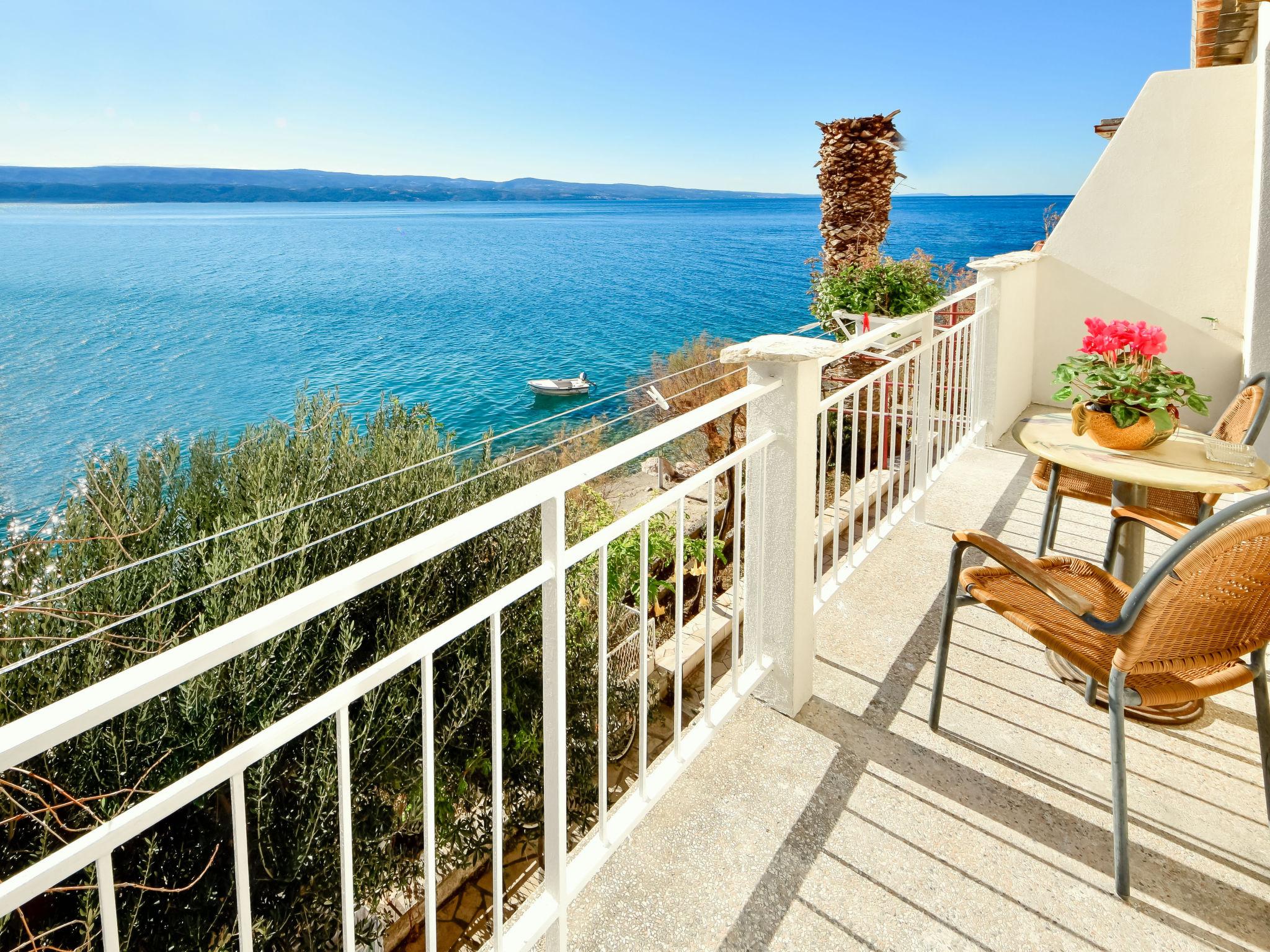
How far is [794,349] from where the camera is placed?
74.2 inches

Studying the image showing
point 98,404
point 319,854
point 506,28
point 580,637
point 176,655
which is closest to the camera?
point 176,655

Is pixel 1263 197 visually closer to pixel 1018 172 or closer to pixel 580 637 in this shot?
pixel 580 637

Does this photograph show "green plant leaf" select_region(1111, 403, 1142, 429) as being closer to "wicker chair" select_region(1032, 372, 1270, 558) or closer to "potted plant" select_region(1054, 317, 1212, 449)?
"potted plant" select_region(1054, 317, 1212, 449)

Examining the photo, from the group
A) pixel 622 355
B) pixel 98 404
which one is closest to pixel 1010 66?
pixel 622 355

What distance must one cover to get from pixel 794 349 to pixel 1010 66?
57356 mm

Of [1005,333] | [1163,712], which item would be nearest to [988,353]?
[1005,333]

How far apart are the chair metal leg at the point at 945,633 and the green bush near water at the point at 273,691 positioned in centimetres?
130

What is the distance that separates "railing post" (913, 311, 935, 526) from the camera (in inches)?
127

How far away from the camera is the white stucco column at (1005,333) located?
177 inches

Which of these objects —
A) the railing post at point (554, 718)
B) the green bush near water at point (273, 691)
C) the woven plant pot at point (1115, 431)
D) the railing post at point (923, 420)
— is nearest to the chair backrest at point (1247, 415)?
the woven plant pot at point (1115, 431)

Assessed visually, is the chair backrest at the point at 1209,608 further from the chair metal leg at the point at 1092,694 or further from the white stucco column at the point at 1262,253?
the white stucco column at the point at 1262,253

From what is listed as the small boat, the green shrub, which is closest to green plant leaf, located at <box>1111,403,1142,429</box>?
the green shrub

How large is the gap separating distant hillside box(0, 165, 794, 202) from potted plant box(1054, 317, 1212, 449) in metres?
54.4

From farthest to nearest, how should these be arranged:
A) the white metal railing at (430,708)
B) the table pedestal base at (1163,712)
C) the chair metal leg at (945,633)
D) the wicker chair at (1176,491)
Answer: the wicker chair at (1176,491) → the table pedestal base at (1163,712) → the chair metal leg at (945,633) → the white metal railing at (430,708)
